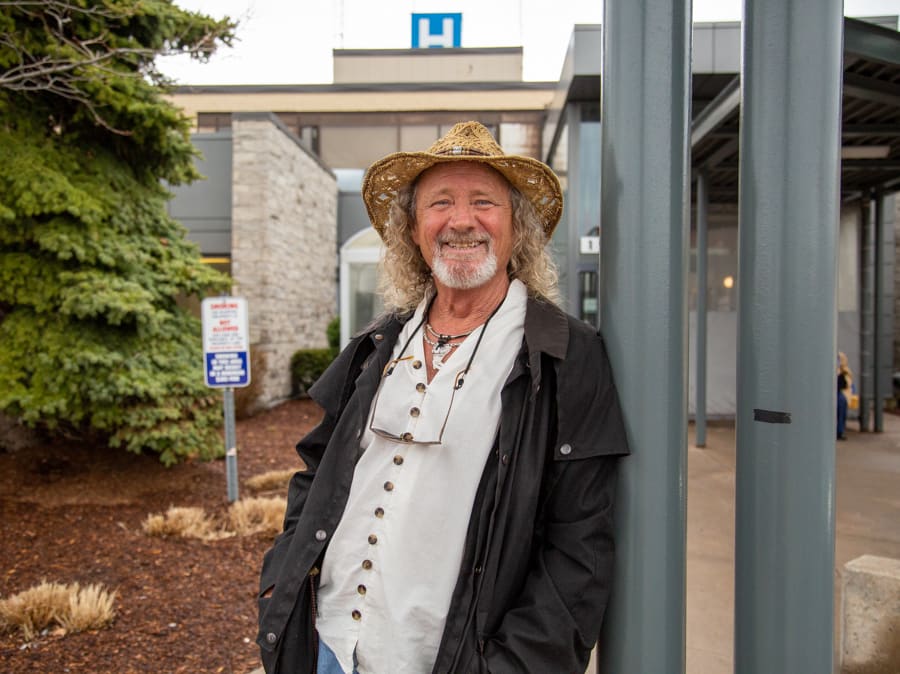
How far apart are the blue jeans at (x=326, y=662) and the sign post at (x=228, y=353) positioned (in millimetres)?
4276

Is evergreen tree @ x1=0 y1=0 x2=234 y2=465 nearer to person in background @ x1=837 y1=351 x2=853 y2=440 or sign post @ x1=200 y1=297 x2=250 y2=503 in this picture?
sign post @ x1=200 y1=297 x2=250 y2=503

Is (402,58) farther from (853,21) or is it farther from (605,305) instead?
(605,305)

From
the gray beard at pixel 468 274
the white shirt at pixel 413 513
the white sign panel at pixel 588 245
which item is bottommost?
the white shirt at pixel 413 513

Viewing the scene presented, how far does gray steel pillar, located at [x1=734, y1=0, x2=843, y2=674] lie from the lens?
52.9 inches

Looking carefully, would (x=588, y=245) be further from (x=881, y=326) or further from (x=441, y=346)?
(x=441, y=346)

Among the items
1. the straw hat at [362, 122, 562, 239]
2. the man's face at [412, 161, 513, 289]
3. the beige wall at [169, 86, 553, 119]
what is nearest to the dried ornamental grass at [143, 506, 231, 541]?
the straw hat at [362, 122, 562, 239]

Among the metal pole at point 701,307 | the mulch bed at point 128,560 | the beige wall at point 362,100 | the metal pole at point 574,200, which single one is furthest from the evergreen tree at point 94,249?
the beige wall at point 362,100

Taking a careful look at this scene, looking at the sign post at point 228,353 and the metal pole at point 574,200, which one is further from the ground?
the metal pole at point 574,200

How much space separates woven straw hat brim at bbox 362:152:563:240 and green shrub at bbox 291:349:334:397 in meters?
11.1

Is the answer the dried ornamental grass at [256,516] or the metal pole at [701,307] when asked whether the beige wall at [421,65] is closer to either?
the metal pole at [701,307]

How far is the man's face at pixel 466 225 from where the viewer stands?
181 cm

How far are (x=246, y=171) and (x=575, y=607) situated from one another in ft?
38.4

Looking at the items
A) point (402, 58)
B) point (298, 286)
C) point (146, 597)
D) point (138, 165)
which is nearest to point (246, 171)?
point (298, 286)

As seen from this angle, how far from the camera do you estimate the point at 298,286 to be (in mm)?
13516
